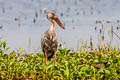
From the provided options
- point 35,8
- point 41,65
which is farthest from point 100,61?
point 35,8

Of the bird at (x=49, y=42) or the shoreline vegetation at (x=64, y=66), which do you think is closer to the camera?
the shoreline vegetation at (x=64, y=66)

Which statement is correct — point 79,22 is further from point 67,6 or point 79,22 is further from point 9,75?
point 9,75

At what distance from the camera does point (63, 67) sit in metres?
9.93

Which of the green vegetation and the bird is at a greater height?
the bird

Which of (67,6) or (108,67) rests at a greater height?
(67,6)

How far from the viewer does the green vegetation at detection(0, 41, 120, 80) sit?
9.69m

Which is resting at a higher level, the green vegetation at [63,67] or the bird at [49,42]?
the bird at [49,42]

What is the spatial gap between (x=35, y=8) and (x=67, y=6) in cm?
220

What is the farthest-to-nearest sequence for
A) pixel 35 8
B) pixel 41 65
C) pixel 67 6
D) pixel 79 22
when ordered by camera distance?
pixel 67 6, pixel 35 8, pixel 79 22, pixel 41 65

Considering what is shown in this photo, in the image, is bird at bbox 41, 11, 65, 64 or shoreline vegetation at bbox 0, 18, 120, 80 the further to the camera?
bird at bbox 41, 11, 65, 64

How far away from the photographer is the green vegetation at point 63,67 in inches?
381

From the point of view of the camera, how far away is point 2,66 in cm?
1052

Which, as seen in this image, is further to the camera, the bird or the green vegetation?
the bird

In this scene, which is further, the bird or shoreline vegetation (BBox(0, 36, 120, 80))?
the bird
